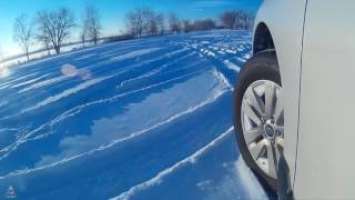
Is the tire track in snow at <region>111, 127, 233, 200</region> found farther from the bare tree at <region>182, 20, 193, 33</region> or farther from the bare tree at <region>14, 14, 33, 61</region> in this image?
the bare tree at <region>14, 14, 33, 61</region>

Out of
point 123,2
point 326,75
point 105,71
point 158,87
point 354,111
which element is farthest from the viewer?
point 158,87

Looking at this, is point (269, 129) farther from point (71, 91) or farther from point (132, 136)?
point (71, 91)

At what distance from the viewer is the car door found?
1.73m

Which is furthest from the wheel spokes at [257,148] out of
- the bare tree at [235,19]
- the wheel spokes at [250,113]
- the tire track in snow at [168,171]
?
the bare tree at [235,19]

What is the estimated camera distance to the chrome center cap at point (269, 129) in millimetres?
2711

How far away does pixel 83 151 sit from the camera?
11.4 ft

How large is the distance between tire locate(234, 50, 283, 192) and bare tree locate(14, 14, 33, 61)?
1296 mm

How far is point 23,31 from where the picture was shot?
10.6ft

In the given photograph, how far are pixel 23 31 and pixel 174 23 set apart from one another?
0.92 m

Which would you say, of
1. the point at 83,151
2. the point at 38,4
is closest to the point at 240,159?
the point at 83,151

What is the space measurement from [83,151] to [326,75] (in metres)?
2.04

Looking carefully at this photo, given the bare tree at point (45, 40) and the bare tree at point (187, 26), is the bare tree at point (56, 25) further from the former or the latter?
the bare tree at point (187, 26)

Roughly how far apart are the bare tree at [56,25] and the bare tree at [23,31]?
6 cm

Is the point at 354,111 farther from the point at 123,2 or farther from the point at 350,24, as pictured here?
the point at 123,2
